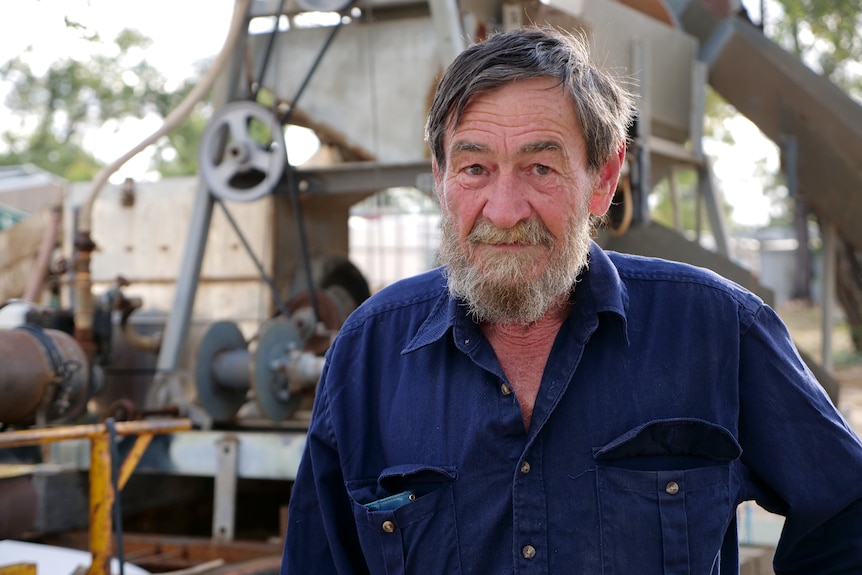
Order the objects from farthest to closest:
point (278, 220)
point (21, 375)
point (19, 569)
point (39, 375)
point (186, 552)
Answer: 1. point (278, 220)
2. point (186, 552)
3. point (39, 375)
4. point (21, 375)
5. point (19, 569)

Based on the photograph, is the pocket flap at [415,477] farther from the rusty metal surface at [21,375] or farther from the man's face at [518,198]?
the rusty metal surface at [21,375]

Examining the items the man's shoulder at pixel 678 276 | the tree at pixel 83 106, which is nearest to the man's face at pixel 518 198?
the man's shoulder at pixel 678 276

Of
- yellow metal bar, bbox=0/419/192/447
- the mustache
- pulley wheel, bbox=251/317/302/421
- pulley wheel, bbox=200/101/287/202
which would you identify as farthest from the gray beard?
pulley wheel, bbox=200/101/287/202

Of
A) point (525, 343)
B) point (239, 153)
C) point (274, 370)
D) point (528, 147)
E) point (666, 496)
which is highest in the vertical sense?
point (239, 153)

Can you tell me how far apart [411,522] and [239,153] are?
14.7 ft

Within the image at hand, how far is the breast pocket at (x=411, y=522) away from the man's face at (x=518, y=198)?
1.15 feet

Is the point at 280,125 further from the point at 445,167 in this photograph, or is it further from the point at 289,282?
the point at 445,167

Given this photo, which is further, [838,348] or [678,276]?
[838,348]

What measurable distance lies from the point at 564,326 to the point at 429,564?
520mm

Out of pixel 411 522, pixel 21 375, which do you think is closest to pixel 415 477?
pixel 411 522

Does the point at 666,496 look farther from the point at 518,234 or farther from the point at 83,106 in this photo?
the point at 83,106

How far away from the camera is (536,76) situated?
1.97 meters

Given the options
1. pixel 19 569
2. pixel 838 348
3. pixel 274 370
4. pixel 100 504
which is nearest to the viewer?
pixel 19 569

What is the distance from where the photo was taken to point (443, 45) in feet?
18.8
